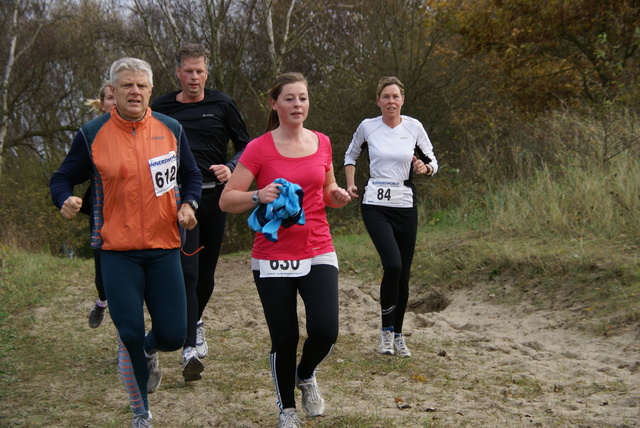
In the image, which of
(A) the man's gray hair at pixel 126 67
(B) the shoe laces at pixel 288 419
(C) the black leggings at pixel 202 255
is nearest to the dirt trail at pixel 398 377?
(B) the shoe laces at pixel 288 419

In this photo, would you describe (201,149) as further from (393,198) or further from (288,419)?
(288,419)

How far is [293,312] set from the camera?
4.00 m

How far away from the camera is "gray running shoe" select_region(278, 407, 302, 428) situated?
4.02 meters

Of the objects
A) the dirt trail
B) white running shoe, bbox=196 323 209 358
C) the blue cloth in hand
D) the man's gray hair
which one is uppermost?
the man's gray hair

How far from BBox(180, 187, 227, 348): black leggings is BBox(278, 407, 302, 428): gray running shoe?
143cm

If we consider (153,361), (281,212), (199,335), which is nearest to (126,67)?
(281,212)

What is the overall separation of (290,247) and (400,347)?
250cm

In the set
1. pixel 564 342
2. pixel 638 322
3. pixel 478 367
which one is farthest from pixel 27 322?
pixel 638 322

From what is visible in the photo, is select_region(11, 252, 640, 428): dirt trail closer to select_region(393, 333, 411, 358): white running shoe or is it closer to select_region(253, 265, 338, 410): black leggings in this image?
select_region(393, 333, 411, 358): white running shoe

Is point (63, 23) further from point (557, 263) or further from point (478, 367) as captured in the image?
point (478, 367)

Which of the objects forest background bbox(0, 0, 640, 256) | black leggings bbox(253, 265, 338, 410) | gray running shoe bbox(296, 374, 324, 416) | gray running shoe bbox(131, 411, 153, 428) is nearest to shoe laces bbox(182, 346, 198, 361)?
gray running shoe bbox(131, 411, 153, 428)

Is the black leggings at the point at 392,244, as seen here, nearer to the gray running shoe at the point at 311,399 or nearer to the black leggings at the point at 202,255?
the black leggings at the point at 202,255

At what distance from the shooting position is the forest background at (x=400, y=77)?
12.9 meters

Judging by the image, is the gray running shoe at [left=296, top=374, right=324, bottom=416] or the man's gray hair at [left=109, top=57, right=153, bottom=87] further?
the gray running shoe at [left=296, top=374, right=324, bottom=416]
